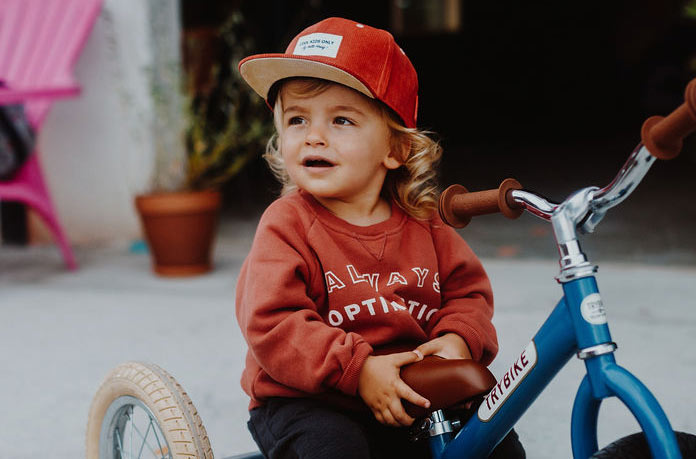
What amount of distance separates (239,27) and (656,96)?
24.6ft

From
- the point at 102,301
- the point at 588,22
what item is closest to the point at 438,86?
the point at 588,22

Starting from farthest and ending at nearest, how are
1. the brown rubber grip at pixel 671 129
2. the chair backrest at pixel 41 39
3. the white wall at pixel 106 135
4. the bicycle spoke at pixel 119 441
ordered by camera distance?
the white wall at pixel 106 135, the chair backrest at pixel 41 39, the bicycle spoke at pixel 119 441, the brown rubber grip at pixel 671 129

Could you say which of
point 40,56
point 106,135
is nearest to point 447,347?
point 40,56

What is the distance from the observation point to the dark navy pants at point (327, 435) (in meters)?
1.33

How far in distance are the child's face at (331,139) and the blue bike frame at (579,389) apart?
487 mm

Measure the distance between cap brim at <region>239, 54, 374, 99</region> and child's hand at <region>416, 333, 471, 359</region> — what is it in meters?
0.47

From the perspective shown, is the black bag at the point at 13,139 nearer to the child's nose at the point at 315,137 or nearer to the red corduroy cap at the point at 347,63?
the red corduroy cap at the point at 347,63

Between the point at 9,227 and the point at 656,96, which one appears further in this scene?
the point at 656,96

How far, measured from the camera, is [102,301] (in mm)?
3381

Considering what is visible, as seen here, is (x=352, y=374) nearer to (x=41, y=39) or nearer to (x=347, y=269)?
(x=347, y=269)

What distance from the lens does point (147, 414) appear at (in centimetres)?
155

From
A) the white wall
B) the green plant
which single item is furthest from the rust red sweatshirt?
the white wall

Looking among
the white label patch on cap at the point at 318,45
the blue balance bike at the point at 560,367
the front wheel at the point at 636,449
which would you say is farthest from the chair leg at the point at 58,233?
the front wheel at the point at 636,449

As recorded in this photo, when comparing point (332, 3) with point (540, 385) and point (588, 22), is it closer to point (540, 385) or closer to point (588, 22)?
point (588, 22)
